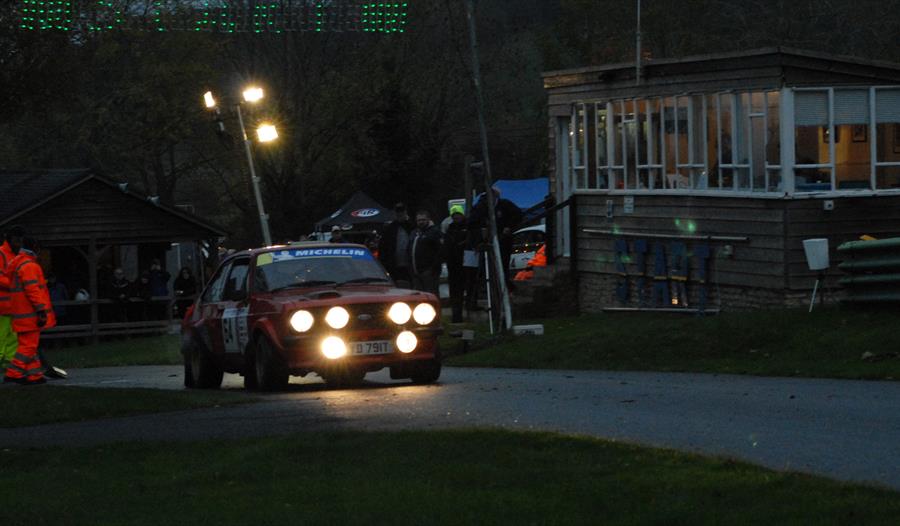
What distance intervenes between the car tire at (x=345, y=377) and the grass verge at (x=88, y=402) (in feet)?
3.04

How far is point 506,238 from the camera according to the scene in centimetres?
2819

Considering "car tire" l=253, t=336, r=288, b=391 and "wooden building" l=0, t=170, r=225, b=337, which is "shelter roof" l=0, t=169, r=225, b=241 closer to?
"wooden building" l=0, t=170, r=225, b=337

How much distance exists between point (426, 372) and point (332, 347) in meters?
1.26

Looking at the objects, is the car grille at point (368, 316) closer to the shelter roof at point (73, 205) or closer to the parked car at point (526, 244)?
the shelter roof at point (73, 205)

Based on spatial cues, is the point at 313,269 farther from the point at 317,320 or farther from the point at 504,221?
the point at 504,221

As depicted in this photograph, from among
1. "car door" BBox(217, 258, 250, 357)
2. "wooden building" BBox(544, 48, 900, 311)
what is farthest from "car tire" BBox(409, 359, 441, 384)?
"wooden building" BBox(544, 48, 900, 311)

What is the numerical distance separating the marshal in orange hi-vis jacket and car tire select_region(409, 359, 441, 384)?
4086 millimetres

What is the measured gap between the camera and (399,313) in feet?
55.9

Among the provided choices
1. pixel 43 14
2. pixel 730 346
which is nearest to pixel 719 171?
pixel 730 346

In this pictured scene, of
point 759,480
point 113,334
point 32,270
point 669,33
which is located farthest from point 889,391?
point 669,33

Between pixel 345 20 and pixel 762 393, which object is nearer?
pixel 762 393

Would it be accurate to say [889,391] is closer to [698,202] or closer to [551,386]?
[551,386]

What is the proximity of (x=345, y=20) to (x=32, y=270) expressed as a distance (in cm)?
1727

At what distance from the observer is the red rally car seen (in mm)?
16797
